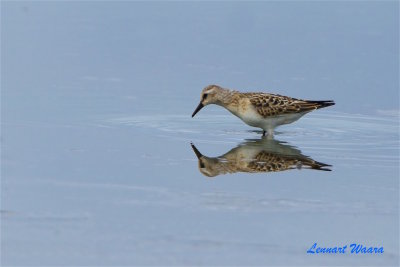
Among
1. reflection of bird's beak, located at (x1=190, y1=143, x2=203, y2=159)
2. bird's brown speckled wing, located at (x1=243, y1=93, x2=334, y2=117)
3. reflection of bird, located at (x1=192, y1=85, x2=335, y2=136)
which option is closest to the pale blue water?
reflection of bird's beak, located at (x1=190, y1=143, x2=203, y2=159)

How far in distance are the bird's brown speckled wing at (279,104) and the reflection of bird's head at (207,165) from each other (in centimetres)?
188

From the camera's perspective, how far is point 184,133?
11945 millimetres

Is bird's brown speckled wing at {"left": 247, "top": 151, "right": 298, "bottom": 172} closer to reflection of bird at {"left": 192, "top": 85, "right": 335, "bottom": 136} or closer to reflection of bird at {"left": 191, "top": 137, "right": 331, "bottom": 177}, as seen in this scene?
reflection of bird at {"left": 191, "top": 137, "right": 331, "bottom": 177}

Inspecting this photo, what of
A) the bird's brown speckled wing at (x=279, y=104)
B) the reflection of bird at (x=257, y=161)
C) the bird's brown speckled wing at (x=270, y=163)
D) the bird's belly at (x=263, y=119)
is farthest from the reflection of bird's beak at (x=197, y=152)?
the bird's brown speckled wing at (x=279, y=104)

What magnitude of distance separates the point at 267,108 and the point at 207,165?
2484 mm

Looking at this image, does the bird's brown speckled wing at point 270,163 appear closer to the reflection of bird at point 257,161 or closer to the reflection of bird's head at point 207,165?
the reflection of bird at point 257,161

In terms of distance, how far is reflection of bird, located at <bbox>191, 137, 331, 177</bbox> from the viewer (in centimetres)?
1001

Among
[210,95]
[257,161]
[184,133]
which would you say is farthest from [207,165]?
[210,95]

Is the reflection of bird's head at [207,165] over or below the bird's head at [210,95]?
below

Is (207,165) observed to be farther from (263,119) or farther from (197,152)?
(263,119)

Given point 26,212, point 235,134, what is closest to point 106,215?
point 26,212

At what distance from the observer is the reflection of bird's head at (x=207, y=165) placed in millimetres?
9766

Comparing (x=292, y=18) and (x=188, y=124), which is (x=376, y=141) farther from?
(x=292, y=18)

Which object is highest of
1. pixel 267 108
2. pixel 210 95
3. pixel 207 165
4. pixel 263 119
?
pixel 210 95
